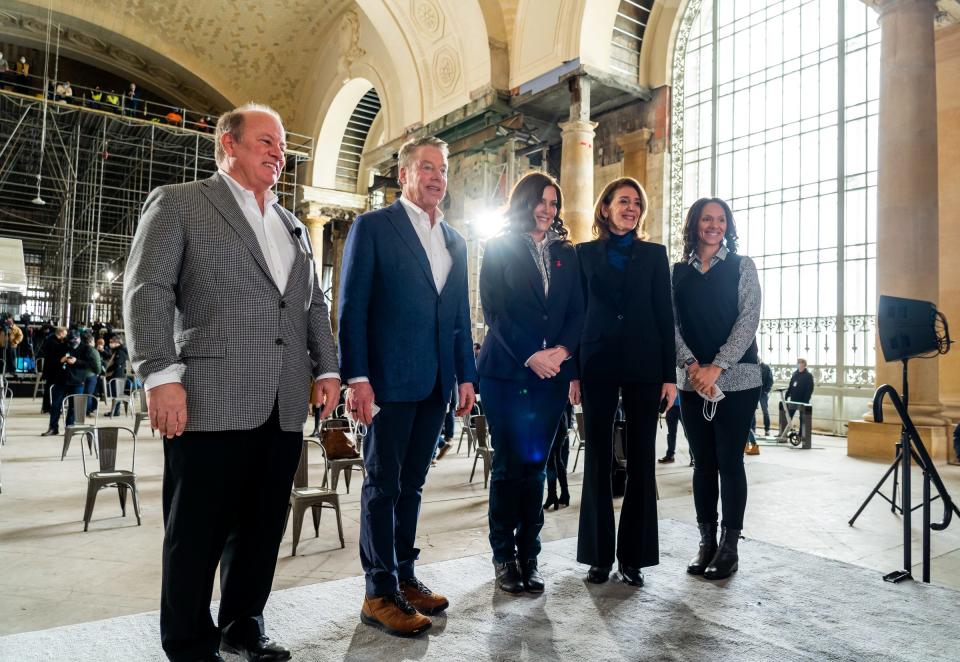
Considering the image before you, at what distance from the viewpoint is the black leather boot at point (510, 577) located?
2781 millimetres

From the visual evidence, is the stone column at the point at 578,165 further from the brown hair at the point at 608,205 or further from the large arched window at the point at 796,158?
the brown hair at the point at 608,205

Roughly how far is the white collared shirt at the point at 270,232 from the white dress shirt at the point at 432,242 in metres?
0.55

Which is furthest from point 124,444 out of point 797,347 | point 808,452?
point 797,347

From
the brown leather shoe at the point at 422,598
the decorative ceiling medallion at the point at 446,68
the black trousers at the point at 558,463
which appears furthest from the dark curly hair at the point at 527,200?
the decorative ceiling medallion at the point at 446,68

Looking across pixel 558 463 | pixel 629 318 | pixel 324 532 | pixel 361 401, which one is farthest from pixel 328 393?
pixel 558 463

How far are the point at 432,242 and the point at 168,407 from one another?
4.11 ft

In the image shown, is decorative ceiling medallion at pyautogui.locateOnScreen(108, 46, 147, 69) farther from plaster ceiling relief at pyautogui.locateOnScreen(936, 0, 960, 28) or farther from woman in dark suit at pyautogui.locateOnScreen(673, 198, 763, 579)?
woman in dark suit at pyautogui.locateOnScreen(673, 198, 763, 579)

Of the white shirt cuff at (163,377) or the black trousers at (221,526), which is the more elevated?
the white shirt cuff at (163,377)

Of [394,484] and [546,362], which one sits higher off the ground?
[546,362]

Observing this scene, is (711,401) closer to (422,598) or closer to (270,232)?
(422,598)

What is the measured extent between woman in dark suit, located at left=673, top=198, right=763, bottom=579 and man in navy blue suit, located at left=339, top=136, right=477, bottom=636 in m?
1.31

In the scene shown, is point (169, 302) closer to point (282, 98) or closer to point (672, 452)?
point (672, 452)

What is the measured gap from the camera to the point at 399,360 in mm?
2498

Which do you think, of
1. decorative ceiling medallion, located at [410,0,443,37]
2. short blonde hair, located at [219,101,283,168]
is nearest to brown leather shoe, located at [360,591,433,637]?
short blonde hair, located at [219,101,283,168]
